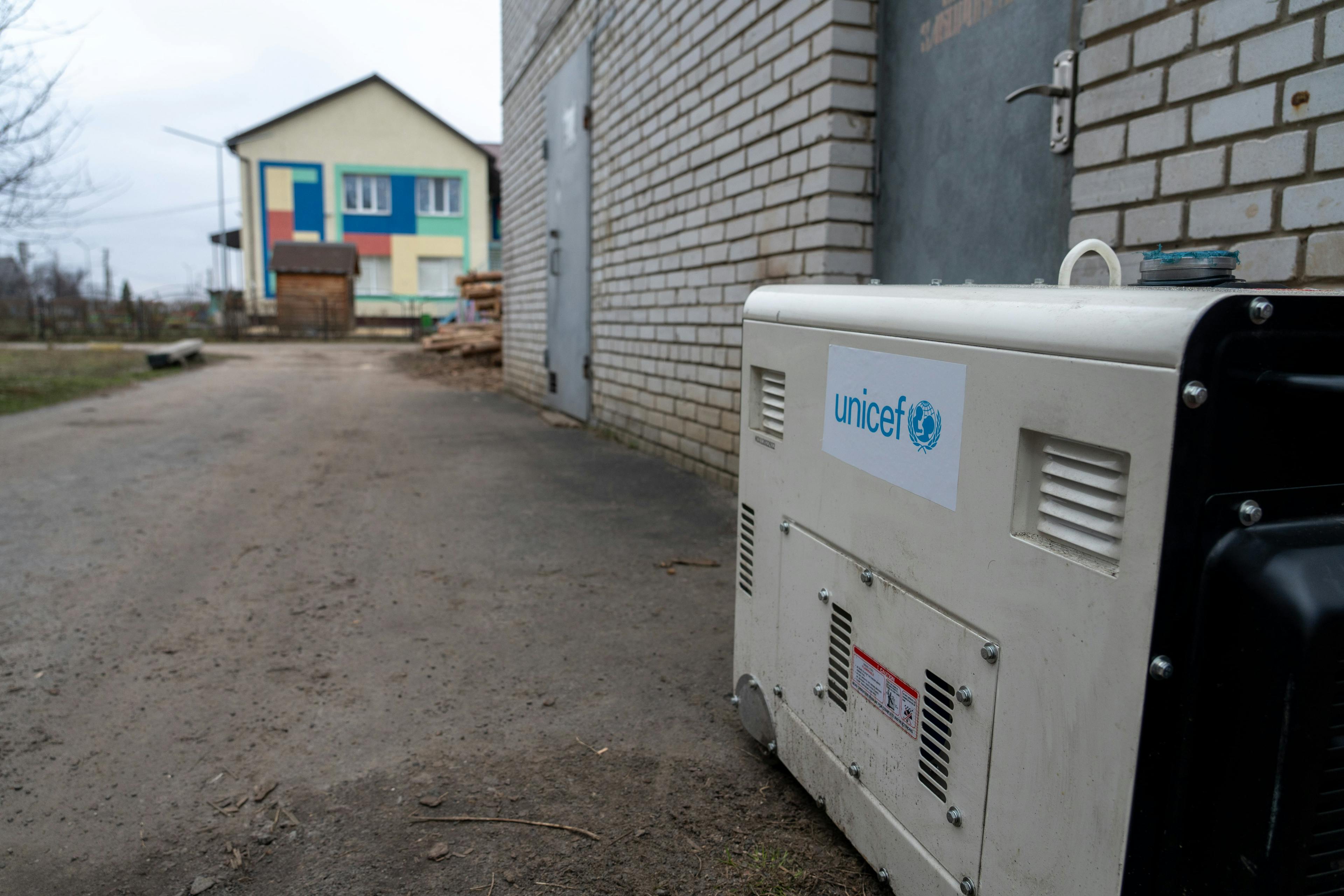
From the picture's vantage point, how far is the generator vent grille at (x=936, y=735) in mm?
1526

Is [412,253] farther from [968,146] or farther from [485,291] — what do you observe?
[968,146]

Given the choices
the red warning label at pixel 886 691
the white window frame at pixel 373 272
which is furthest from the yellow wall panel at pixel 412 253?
the red warning label at pixel 886 691

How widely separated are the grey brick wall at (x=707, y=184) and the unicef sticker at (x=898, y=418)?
2.85 metres

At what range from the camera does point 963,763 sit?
1486 millimetres

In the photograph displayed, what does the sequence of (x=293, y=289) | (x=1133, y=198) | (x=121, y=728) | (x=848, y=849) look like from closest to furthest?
(x=848, y=849), (x=121, y=728), (x=1133, y=198), (x=293, y=289)

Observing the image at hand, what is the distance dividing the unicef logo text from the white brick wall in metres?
1.46

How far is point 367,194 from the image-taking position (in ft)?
111

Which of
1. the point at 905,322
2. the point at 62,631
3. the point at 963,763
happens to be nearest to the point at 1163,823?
the point at 963,763

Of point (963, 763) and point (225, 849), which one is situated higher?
point (963, 763)

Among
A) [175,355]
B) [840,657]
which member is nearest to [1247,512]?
[840,657]

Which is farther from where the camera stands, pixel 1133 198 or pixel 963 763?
pixel 1133 198

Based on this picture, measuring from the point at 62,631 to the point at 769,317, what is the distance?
306 centimetres

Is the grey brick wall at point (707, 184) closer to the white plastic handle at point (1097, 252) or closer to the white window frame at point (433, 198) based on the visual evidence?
the white plastic handle at point (1097, 252)

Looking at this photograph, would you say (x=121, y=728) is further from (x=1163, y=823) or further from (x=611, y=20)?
Answer: (x=611, y=20)
